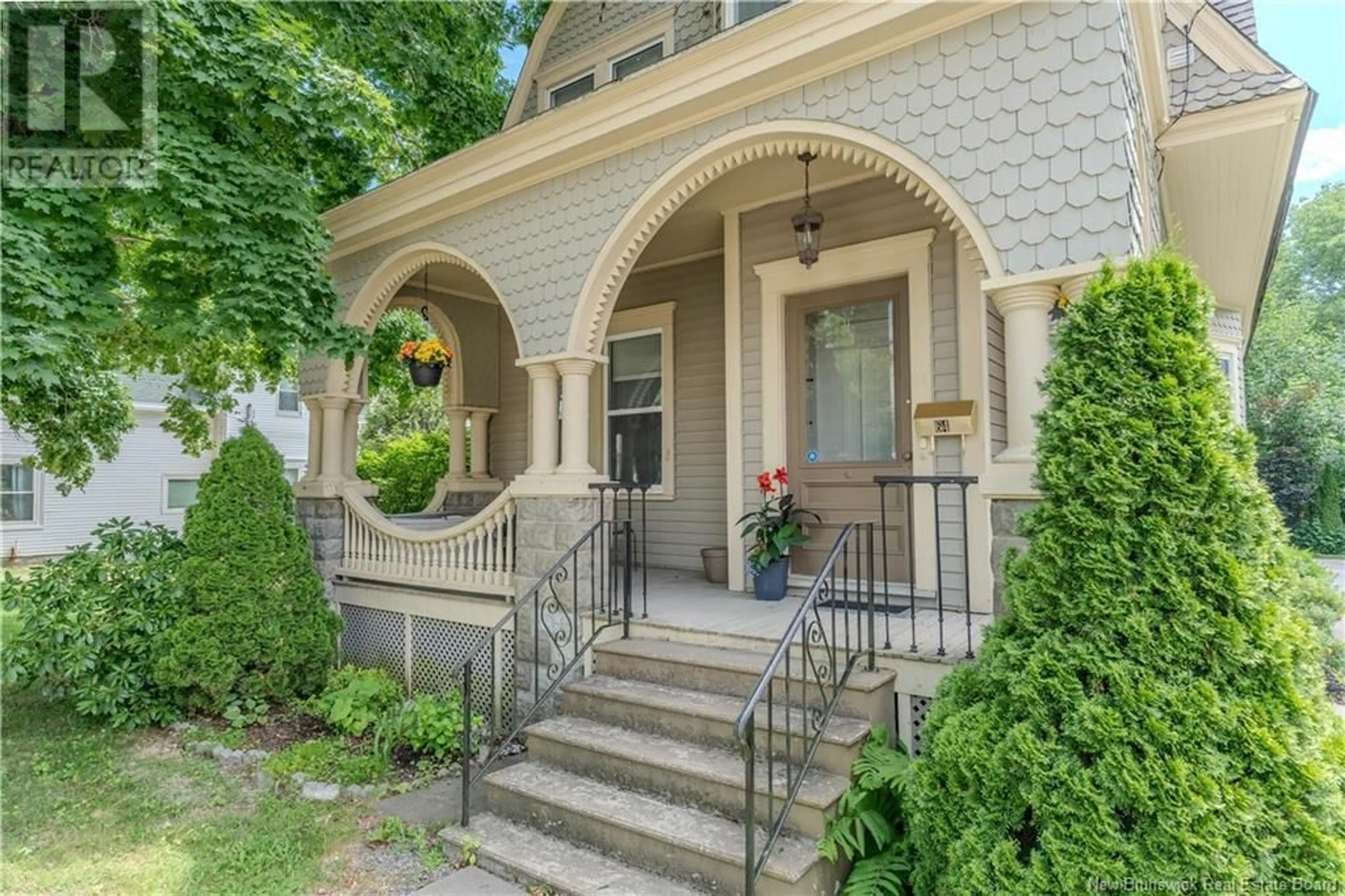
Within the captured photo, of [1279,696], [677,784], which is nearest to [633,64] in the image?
[677,784]

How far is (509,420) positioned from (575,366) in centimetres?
407

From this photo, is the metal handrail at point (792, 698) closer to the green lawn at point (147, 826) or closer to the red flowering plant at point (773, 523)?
the red flowering plant at point (773, 523)

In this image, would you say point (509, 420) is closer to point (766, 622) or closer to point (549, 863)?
point (766, 622)

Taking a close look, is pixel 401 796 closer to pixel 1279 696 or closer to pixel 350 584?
pixel 350 584

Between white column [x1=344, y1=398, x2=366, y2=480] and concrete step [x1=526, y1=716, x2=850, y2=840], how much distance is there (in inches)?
136

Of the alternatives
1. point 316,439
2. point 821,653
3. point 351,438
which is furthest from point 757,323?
point 316,439

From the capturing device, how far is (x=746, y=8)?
18.9 ft

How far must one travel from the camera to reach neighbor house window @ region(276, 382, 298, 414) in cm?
1648

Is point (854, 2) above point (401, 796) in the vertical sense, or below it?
above

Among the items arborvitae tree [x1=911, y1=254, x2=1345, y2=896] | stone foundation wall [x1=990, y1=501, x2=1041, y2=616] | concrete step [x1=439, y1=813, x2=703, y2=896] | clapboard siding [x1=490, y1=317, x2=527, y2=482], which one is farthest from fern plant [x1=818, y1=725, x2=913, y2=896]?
clapboard siding [x1=490, y1=317, x2=527, y2=482]

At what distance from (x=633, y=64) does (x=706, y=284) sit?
2393 mm

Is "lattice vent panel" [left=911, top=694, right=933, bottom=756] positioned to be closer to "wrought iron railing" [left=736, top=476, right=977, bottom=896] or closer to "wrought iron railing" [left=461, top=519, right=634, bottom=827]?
"wrought iron railing" [left=736, top=476, right=977, bottom=896]

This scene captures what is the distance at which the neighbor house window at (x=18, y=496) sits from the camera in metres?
12.9

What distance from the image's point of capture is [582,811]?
9.77 feet
